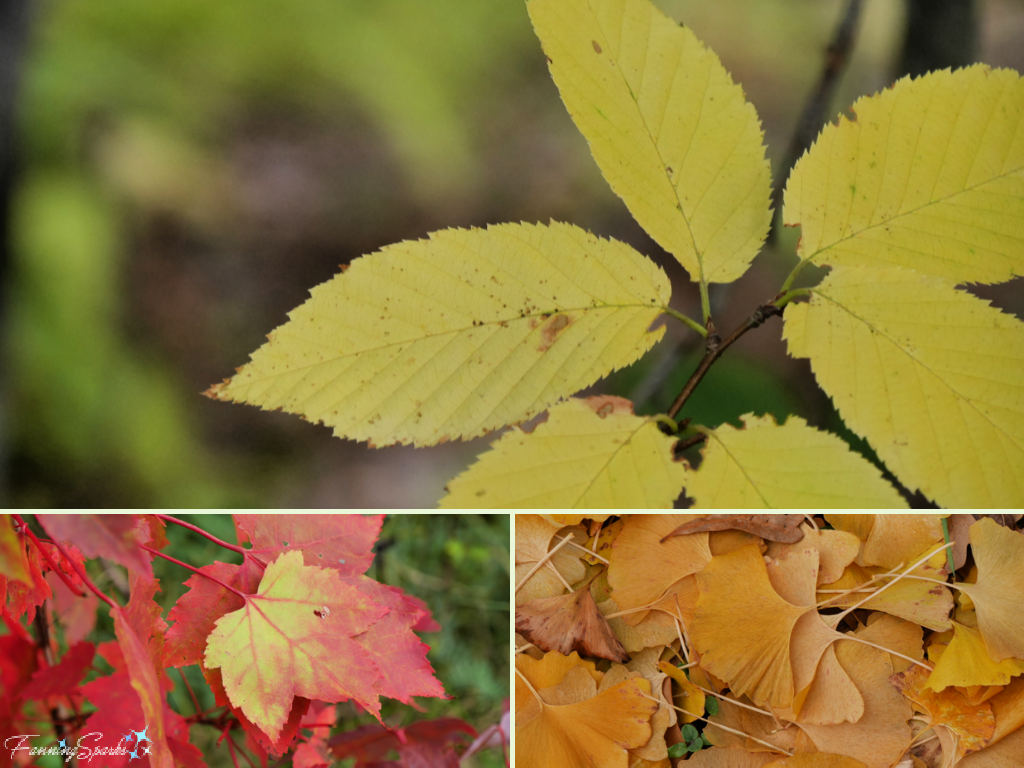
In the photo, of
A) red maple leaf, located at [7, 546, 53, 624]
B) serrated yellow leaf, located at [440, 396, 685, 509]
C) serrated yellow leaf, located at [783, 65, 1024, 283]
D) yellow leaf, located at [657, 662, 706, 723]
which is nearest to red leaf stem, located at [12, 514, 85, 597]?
red maple leaf, located at [7, 546, 53, 624]

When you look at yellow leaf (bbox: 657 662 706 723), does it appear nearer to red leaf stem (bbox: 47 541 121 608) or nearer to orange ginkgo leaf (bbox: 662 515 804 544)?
orange ginkgo leaf (bbox: 662 515 804 544)

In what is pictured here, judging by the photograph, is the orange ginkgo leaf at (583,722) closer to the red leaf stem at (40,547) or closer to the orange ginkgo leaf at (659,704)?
the orange ginkgo leaf at (659,704)

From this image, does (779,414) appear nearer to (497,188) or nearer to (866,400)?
(866,400)

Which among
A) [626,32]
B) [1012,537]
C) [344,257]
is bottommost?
[1012,537]

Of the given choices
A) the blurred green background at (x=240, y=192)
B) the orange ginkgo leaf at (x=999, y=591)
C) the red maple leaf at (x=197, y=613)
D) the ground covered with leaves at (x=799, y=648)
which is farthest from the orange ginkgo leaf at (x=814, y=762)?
the red maple leaf at (x=197, y=613)

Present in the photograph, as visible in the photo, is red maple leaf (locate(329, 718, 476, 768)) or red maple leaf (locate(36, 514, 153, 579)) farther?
red maple leaf (locate(329, 718, 476, 768))

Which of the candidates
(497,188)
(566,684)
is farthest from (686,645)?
(497,188)
